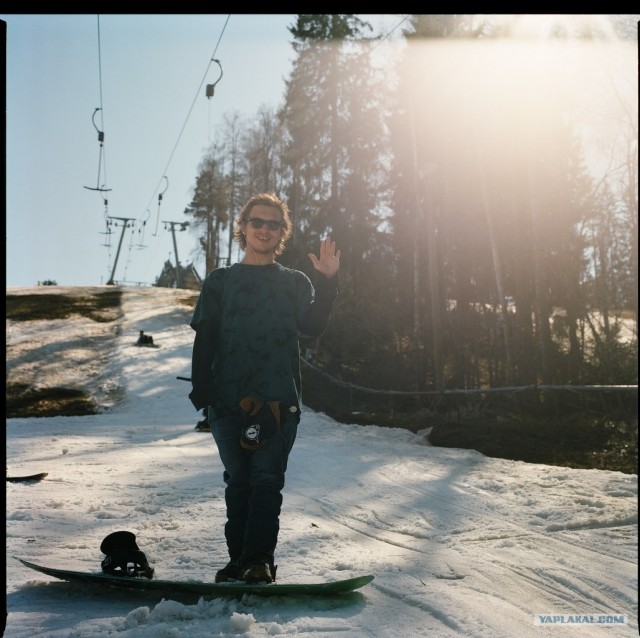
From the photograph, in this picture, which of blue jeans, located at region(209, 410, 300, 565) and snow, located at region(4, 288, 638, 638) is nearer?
snow, located at region(4, 288, 638, 638)

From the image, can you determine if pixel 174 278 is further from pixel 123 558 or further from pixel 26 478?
pixel 123 558

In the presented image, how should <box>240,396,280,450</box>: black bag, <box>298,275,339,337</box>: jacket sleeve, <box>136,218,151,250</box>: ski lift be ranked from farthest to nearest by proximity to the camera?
1. <box>136,218,151,250</box>: ski lift
2. <box>298,275,339,337</box>: jacket sleeve
3. <box>240,396,280,450</box>: black bag

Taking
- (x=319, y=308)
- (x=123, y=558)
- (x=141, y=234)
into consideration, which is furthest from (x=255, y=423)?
(x=141, y=234)

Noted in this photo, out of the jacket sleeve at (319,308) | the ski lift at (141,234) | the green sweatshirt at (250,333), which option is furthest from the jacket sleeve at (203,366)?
the ski lift at (141,234)

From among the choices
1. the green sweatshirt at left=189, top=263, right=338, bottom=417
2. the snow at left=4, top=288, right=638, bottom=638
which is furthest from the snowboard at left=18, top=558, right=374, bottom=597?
the green sweatshirt at left=189, top=263, right=338, bottom=417

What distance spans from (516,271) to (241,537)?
17.8 m

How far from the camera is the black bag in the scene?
3.03m

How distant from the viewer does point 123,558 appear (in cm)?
323

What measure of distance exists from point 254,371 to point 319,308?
0.46m

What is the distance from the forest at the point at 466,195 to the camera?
51.8 ft

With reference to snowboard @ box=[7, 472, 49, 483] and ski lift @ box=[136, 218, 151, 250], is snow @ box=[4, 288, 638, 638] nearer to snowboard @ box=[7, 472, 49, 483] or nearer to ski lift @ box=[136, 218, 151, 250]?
snowboard @ box=[7, 472, 49, 483]

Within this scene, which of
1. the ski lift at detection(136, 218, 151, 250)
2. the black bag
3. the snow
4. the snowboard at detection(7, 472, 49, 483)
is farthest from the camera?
the ski lift at detection(136, 218, 151, 250)

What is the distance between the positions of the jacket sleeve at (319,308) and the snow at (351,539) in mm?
1243

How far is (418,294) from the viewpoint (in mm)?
20047
